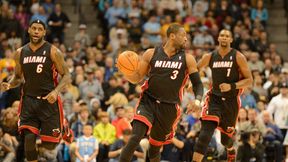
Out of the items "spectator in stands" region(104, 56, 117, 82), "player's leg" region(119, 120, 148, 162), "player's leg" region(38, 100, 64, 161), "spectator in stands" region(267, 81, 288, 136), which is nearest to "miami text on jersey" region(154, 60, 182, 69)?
"player's leg" region(119, 120, 148, 162)

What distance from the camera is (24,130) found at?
41.4ft

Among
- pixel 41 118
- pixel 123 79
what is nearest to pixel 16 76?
pixel 41 118

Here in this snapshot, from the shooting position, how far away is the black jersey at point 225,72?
13.7m

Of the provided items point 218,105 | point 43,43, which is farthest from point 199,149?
point 43,43

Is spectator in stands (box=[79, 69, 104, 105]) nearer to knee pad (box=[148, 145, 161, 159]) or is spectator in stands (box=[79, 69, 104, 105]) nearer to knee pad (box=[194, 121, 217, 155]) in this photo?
knee pad (box=[194, 121, 217, 155])

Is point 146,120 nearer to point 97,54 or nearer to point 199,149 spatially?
point 199,149

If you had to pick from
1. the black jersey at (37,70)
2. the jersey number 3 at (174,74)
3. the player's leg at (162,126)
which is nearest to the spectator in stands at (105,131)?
the black jersey at (37,70)

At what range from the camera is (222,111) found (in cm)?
1378

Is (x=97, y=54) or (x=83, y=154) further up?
(x=97, y=54)

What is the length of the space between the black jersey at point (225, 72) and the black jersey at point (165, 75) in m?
1.70

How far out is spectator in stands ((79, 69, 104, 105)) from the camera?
20406 millimetres

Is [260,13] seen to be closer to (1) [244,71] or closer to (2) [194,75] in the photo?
(1) [244,71]

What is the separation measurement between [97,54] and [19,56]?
9.71 meters

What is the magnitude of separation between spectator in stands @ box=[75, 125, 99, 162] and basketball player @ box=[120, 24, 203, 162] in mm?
5026
